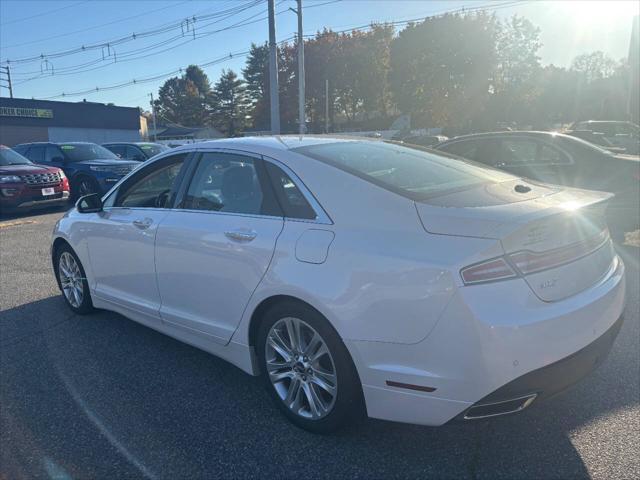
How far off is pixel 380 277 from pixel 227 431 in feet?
4.38

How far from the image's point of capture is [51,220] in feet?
36.7

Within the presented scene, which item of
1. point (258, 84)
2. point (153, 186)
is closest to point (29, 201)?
point (153, 186)

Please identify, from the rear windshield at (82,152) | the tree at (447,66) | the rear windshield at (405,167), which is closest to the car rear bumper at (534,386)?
the rear windshield at (405,167)

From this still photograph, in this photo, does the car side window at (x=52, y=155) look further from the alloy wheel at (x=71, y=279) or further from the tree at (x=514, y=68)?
the tree at (x=514, y=68)

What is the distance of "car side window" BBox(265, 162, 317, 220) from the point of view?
114 inches

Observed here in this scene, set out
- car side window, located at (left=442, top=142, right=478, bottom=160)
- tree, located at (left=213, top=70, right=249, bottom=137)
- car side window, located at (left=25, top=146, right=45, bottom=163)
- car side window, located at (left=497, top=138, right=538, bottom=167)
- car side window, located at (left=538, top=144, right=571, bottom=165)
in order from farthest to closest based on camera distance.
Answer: tree, located at (left=213, top=70, right=249, bottom=137) → car side window, located at (left=25, top=146, right=45, bottom=163) → car side window, located at (left=442, top=142, right=478, bottom=160) → car side window, located at (left=497, top=138, right=538, bottom=167) → car side window, located at (left=538, top=144, right=571, bottom=165)

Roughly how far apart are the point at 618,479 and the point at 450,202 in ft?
4.98

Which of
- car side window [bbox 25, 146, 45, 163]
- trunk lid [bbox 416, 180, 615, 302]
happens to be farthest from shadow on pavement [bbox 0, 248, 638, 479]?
car side window [bbox 25, 146, 45, 163]

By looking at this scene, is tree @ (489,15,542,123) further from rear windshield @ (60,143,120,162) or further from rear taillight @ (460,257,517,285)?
rear taillight @ (460,257,517,285)

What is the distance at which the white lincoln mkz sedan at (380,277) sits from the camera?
2.29m

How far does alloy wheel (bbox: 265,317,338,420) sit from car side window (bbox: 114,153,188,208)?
57.5 inches

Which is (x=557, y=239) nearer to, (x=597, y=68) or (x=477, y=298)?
(x=477, y=298)

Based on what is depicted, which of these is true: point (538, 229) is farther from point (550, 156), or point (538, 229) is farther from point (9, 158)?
point (9, 158)

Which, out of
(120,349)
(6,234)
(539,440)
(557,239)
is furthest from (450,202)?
(6,234)
